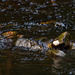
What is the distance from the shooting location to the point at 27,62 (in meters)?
4.25

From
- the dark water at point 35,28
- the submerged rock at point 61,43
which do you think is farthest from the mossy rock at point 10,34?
the submerged rock at point 61,43

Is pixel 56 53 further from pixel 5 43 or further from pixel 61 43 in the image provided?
pixel 5 43

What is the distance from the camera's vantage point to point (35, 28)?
6.68 meters

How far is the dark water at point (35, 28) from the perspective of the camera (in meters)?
3.87

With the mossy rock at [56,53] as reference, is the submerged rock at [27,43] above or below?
above

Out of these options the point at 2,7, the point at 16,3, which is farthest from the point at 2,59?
the point at 16,3

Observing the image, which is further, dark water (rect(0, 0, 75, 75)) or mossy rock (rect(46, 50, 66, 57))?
mossy rock (rect(46, 50, 66, 57))

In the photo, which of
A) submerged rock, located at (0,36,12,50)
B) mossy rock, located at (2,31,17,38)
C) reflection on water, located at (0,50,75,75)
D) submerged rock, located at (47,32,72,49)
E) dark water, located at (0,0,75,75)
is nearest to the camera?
reflection on water, located at (0,50,75,75)

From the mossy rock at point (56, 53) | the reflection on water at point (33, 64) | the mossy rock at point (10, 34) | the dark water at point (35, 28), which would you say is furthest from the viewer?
the mossy rock at point (10, 34)

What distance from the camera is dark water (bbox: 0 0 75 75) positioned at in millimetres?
3872

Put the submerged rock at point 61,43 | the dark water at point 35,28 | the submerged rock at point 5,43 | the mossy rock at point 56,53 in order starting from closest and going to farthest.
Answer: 1. the dark water at point 35,28
2. the mossy rock at point 56,53
3. the submerged rock at point 61,43
4. the submerged rock at point 5,43

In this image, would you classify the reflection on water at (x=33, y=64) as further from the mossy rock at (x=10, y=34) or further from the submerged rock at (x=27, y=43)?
the mossy rock at (x=10, y=34)

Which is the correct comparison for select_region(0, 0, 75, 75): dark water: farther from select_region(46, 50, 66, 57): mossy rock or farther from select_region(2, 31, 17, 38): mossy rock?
select_region(2, 31, 17, 38): mossy rock

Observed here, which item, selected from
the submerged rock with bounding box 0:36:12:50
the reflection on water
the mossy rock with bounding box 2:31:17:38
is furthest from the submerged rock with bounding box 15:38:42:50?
the mossy rock with bounding box 2:31:17:38
